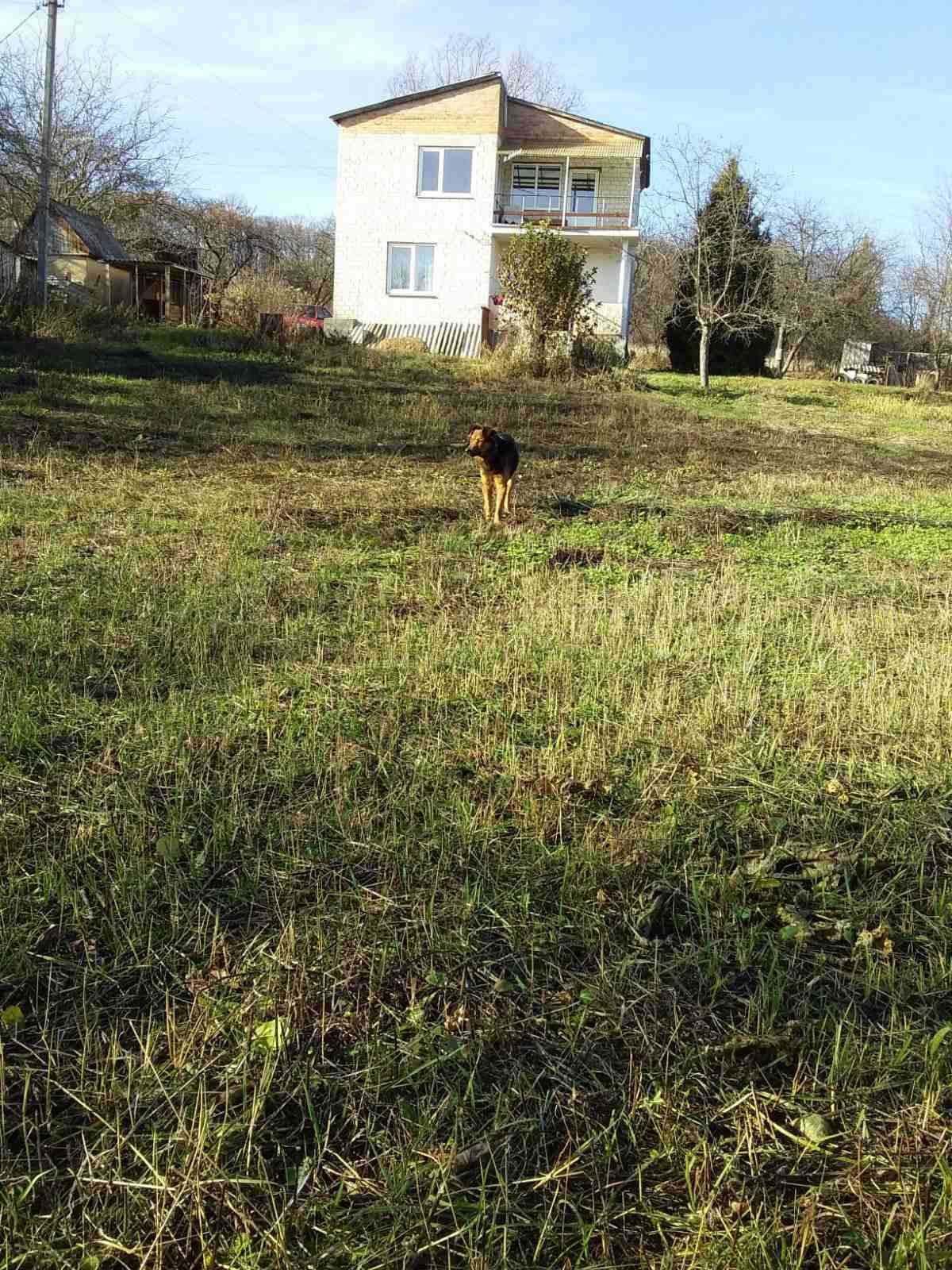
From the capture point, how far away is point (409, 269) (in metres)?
31.1

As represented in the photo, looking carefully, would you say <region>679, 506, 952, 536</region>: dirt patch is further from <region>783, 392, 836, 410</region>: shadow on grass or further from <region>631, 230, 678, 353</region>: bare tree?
<region>631, 230, 678, 353</region>: bare tree

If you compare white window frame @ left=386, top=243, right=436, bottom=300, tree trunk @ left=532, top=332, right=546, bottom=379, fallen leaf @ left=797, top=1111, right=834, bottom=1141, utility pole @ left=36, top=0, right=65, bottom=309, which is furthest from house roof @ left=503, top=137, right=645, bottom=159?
fallen leaf @ left=797, top=1111, right=834, bottom=1141

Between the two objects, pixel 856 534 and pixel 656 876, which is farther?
pixel 856 534

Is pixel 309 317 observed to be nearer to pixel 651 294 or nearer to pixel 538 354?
pixel 538 354

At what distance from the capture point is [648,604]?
588 centimetres

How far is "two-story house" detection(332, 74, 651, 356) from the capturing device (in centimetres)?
3011

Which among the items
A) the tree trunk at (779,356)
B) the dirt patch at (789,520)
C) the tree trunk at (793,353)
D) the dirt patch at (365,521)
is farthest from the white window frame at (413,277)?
the dirt patch at (365,521)

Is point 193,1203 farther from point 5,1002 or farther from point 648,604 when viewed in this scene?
point 648,604

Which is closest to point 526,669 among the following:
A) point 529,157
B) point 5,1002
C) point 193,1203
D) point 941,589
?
point 5,1002

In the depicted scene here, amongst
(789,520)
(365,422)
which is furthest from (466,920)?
(365,422)

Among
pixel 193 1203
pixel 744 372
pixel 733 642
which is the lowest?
pixel 193 1203

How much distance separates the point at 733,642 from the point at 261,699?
2.60m

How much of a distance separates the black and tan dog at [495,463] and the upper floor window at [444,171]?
83.8 ft

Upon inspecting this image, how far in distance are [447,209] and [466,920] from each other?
31633 mm
